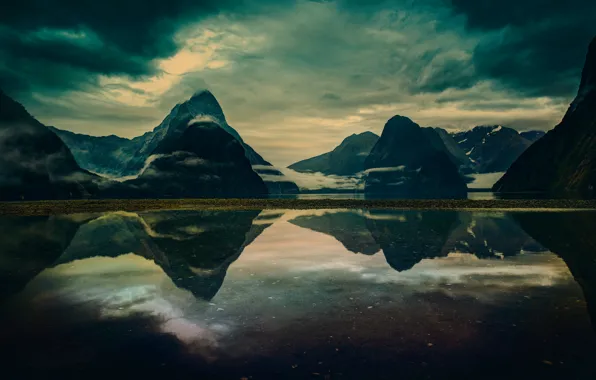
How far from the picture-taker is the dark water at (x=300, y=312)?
10016mm

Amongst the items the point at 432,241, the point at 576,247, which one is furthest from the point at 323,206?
the point at 576,247

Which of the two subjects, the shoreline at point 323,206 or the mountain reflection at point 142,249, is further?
the shoreline at point 323,206

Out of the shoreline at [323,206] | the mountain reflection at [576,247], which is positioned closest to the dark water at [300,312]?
the mountain reflection at [576,247]

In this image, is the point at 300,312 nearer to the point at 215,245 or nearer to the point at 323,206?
the point at 215,245

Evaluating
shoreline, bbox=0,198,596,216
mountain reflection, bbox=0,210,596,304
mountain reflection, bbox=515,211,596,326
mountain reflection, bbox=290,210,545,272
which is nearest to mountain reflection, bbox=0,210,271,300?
mountain reflection, bbox=0,210,596,304

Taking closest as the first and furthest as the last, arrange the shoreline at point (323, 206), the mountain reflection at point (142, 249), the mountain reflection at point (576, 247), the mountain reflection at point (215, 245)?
1. the mountain reflection at point (576, 247)
2. the mountain reflection at point (142, 249)
3. the mountain reflection at point (215, 245)
4. the shoreline at point (323, 206)

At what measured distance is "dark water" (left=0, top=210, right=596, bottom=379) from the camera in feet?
32.9

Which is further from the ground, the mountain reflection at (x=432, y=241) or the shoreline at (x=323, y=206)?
the mountain reflection at (x=432, y=241)

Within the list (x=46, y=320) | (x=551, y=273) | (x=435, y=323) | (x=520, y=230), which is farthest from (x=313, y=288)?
(x=520, y=230)

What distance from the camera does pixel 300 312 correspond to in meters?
14.5

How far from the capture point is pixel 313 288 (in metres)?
18.3

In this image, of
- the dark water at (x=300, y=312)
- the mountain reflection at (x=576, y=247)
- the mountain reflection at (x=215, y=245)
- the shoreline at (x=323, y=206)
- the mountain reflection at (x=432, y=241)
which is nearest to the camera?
the dark water at (x=300, y=312)

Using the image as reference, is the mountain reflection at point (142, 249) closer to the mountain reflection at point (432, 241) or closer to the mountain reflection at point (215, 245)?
the mountain reflection at point (215, 245)

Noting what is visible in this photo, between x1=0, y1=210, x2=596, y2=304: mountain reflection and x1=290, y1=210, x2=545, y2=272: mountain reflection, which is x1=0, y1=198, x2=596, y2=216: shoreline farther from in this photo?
x1=290, y1=210, x2=545, y2=272: mountain reflection
